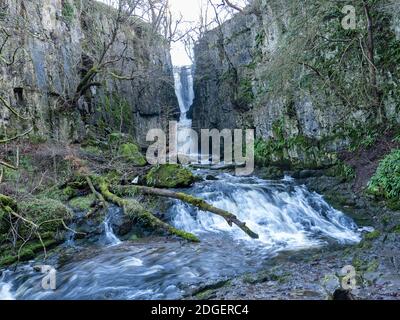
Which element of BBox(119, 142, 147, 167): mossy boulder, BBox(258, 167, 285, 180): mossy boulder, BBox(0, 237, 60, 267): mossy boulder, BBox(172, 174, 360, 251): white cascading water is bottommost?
BBox(0, 237, 60, 267): mossy boulder

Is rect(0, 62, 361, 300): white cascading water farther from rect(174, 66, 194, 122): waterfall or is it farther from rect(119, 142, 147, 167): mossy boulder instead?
rect(174, 66, 194, 122): waterfall

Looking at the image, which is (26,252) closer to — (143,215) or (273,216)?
(143,215)

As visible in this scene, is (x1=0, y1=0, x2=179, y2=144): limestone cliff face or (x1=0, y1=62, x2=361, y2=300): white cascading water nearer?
(x1=0, y1=62, x2=361, y2=300): white cascading water

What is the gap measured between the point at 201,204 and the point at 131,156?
6.47 m

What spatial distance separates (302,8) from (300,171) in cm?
578

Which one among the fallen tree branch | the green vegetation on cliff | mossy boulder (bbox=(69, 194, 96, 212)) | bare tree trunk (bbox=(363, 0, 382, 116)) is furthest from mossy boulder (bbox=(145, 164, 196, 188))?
bare tree trunk (bbox=(363, 0, 382, 116))

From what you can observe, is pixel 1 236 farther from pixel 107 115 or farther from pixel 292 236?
pixel 107 115

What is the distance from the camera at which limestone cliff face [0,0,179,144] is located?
45.3 feet

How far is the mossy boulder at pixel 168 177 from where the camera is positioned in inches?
470

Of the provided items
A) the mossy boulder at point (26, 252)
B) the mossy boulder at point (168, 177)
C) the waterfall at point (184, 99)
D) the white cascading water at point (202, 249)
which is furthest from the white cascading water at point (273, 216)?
the waterfall at point (184, 99)

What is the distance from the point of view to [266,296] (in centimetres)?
475

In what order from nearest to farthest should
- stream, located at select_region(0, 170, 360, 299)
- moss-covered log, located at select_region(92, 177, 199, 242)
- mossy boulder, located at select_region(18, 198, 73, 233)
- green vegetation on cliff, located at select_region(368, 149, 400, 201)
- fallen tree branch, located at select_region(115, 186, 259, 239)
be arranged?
stream, located at select_region(0, 170, 360, 299) < fallen tree branch, located at select_region(115, 186, 259, 239) < moss-covered log, located at select_region(92, 177, 199, 242) < mossy boulder, located at select_region(18, 198, 73, 233) < green vegetation on cliff, located at select_region(368, 149, 400, 201)

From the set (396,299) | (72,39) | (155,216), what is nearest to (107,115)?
(72,39)

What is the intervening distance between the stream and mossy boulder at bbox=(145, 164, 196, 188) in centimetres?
92
